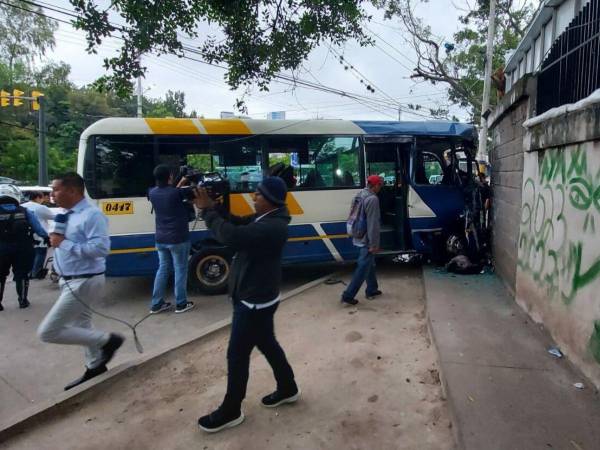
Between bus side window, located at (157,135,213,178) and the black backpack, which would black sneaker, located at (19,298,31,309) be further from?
bus side window, located at (157,135,213,178)

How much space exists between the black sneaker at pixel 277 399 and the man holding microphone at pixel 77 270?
147 centimetres

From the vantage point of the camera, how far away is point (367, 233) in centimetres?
538

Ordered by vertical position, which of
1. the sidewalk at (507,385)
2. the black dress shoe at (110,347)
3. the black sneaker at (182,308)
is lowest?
the black sneaker at (182,308)

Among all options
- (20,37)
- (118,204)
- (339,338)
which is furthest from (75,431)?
(20,37)

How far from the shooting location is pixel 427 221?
735 cm

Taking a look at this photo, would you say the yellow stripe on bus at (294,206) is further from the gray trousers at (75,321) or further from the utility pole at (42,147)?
the utility pole at (42,147)

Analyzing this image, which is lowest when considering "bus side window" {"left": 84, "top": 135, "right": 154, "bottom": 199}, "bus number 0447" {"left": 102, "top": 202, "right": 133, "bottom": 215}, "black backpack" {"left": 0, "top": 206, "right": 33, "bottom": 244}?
"black backpack" {"left": 0, "top": 206, "right": 33, "bottom": 244}

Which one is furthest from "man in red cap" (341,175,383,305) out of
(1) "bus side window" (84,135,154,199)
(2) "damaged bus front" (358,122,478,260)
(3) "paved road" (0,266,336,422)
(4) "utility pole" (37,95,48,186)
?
(4) "utility pole" (37,95,48,186)

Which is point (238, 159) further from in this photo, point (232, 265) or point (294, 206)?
point (232, 265)

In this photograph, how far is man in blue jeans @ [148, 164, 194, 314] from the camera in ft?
17.9

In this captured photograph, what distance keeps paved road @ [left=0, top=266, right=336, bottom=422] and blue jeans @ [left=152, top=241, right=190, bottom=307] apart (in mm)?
262

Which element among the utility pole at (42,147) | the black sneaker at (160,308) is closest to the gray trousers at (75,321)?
the black sneaker at (160,308)

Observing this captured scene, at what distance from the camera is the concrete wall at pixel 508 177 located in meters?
5.18

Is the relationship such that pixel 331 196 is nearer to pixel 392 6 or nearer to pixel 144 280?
pixel 144 280
